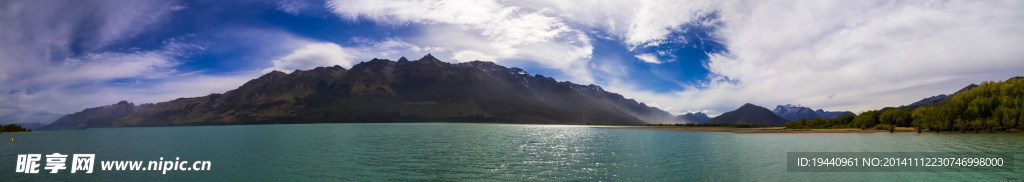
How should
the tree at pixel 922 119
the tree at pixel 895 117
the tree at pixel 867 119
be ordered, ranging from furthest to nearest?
1. the tree at pixel 867 119
2. the tree at pixel 895 117
3. the tree at pixel 922 119

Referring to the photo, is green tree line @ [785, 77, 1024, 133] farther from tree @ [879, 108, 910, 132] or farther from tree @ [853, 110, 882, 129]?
tree @ [853, 110, 882, 129]

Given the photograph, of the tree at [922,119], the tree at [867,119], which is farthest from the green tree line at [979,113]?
the tree at [867,119]

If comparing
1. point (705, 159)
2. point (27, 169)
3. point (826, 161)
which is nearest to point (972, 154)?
point (826, 161)

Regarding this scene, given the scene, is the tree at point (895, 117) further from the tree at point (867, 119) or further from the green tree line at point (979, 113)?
the tree at point (867, 119)

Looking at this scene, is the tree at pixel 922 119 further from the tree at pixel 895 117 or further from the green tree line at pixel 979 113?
the tree at pixel 895 117

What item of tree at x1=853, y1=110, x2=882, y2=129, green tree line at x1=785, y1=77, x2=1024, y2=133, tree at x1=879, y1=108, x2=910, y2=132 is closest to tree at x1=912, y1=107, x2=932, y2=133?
green tree line at x1=785, y1=77, x2=1024, y2=133

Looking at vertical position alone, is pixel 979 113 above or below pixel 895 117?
above

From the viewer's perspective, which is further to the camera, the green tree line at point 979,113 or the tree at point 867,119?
the tree at point 867,119

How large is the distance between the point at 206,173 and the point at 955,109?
167 m

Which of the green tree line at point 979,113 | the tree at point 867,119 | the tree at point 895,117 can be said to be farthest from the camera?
the tree at point 867,119

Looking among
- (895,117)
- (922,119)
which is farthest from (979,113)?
(895,117)

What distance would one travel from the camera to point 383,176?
3522 cm

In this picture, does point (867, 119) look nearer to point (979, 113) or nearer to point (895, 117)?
point (895, 117)

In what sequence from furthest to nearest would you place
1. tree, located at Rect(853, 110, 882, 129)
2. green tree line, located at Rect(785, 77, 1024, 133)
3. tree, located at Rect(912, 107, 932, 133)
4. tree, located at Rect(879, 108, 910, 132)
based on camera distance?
tree, located at Rect(853, 110, 882, 129) < tree, located at Rect(879, 108, 910, 132) < tree, located at Rect(912, 107, 932, 133) < green tree line, located at Rect(785, 77, 1024, 133)
